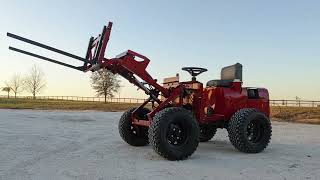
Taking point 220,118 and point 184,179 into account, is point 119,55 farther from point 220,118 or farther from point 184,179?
point 184,179

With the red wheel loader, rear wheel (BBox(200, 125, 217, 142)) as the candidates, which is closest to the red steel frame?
the red wheel loader

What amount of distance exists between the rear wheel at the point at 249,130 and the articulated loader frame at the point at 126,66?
1.40 metres

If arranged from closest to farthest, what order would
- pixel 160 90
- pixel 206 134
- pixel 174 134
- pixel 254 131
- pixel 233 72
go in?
1. pixel 174 134
2. pixel 160 90
3. pixel 254 131
4. pixel 233 72
5. pixel 206 134

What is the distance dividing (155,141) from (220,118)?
8.07 ft

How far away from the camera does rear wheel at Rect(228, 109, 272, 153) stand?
33.4ft

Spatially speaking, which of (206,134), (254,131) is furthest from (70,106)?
(254,131)

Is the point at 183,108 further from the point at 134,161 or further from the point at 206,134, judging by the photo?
the point at 206,134

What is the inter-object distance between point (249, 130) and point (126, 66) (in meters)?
3.34

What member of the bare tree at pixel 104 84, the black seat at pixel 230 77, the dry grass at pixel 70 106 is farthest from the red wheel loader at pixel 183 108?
the bare tree at pixel 104 84

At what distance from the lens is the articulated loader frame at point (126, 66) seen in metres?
9.36

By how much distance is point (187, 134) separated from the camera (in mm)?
9500

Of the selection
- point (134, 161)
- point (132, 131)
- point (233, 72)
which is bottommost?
point (134, 161)

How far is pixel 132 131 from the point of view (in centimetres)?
1140

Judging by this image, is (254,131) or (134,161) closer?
(134,161)
